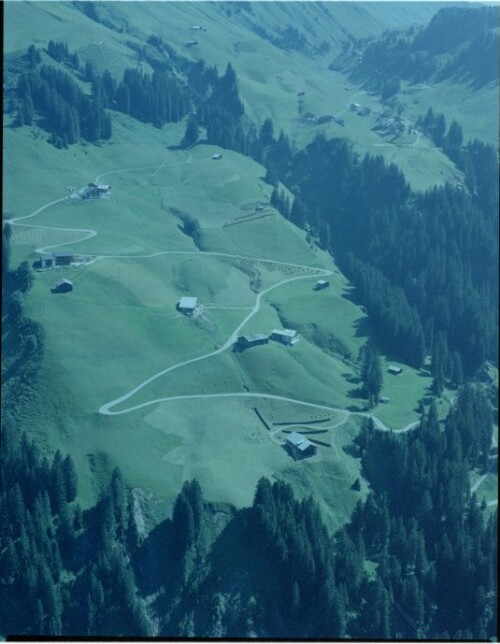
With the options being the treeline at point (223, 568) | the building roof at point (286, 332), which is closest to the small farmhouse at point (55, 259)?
the building roof at point (286, 332)

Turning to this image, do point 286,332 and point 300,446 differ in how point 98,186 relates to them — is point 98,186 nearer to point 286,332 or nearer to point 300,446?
point 286,332

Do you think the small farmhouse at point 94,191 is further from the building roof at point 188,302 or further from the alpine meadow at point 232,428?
the building roof at point 188,302

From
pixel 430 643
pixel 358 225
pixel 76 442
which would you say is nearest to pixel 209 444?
pixel 76 442

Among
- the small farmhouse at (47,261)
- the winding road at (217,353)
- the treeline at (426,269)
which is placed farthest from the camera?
the treeline at (426,269)

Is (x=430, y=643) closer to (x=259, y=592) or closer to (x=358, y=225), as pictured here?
(x=259, y=592)

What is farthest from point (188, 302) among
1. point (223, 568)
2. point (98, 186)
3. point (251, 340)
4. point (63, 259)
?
point (223, 568)
